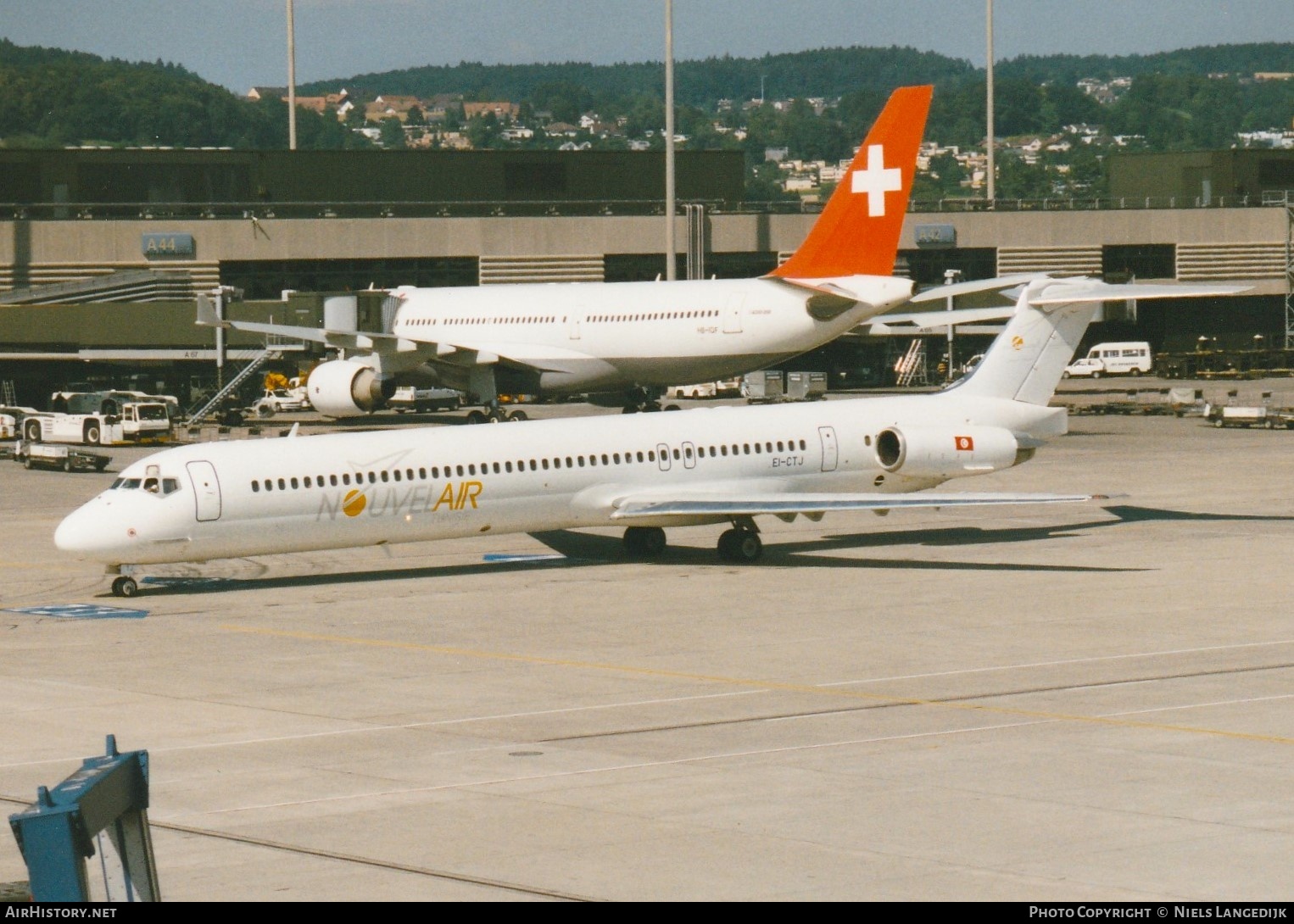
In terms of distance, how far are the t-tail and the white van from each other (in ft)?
208

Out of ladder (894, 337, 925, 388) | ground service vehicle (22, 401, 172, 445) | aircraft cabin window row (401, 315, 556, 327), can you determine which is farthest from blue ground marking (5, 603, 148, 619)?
ladder (894, 337, 925, 388)

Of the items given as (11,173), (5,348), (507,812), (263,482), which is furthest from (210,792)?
(11,173)

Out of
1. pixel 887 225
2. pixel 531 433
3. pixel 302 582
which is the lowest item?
pixel 302 582

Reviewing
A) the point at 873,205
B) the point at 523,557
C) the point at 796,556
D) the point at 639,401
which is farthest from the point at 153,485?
the point at 639,401

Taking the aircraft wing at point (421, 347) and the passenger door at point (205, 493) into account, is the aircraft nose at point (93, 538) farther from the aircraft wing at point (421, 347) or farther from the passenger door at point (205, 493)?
the aircraft wing at point (421, 347)

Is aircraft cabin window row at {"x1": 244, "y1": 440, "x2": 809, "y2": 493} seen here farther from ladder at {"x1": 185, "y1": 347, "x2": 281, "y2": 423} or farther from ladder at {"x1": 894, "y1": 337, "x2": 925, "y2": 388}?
ladder at {"x1": 894, "y1": 337, "x2": 925, "y2": 388}

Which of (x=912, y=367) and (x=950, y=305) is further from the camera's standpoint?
(x=912, y=367)

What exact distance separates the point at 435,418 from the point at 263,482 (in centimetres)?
4235

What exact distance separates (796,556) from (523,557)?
599 centimetres

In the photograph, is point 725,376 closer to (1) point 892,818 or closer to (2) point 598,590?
(2) point 598,590

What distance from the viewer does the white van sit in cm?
10862

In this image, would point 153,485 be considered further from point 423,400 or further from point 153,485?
point 423,400

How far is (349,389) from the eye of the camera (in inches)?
2697

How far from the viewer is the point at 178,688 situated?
92.5 ft
